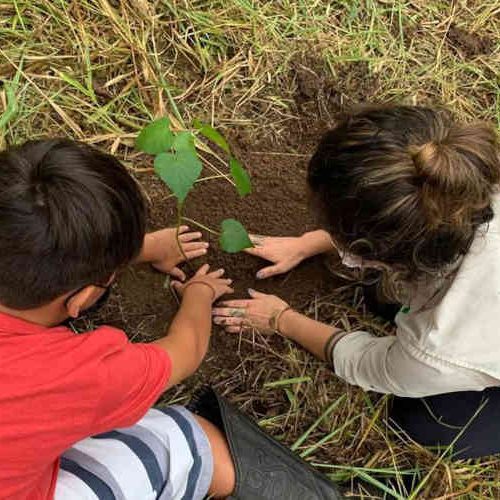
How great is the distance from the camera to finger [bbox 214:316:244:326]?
1.57m

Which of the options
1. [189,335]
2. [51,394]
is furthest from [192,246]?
[51,394]

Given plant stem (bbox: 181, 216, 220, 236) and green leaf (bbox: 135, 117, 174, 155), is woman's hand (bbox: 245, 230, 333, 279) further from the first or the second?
green leaf (bbox: 135, 117, 174, 155)

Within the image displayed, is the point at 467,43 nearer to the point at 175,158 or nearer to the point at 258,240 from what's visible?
the point at 258,240

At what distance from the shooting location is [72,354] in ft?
3.34

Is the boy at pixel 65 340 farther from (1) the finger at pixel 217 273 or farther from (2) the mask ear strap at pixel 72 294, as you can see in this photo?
(1) the finger at pixel 217 273

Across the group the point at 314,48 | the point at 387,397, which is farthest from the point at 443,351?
the point at 314,48

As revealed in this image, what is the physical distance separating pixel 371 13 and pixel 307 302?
3.05ft

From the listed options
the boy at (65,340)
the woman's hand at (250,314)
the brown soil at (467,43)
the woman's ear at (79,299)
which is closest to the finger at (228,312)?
the woman's hand at (250,314)

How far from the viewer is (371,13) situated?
1.98 meters

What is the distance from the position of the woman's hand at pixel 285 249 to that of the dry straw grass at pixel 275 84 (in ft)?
0.43

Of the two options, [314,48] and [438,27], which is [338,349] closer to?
[314,48]

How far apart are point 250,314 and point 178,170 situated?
1.59 ft

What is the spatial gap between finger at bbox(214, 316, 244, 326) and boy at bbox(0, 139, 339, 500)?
27 centimetres

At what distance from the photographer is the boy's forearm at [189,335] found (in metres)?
1.32
